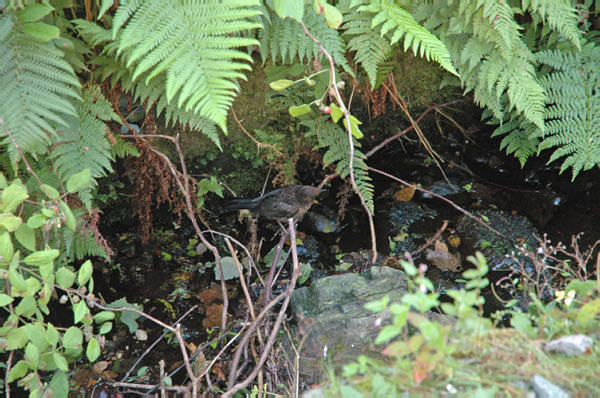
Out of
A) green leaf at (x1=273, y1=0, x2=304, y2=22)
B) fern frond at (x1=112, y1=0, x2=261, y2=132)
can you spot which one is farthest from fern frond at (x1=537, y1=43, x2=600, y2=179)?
fern frond at (x1=112, y1=0, x2=261, y2=132)

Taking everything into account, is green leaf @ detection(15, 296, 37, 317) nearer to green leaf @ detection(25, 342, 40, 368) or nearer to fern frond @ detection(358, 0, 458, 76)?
green leaf @ detection(25, 342, 40, 368)

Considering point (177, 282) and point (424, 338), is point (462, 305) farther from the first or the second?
point (177, 282)

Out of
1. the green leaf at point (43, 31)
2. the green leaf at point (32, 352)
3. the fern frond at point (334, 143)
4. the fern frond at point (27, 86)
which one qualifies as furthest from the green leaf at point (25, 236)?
the fern frond at point (334, 143)

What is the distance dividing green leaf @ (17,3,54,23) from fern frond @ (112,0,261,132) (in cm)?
29

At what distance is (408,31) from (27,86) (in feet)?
Answer: 6.05

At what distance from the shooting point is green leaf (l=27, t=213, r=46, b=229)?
205 cm

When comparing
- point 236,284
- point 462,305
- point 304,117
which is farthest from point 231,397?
point 304,117

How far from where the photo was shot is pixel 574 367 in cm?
132

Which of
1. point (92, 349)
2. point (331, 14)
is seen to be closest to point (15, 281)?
point (92, 349)

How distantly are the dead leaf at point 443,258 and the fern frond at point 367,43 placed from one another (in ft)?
3.98

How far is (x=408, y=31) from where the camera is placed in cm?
263

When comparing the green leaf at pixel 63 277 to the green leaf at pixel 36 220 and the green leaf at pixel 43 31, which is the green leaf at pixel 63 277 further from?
the green leaf at pixel 43 31

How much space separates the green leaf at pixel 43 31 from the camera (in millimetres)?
Result: 2145

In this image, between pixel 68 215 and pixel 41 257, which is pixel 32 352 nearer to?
pixel 41 257
